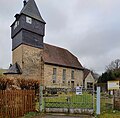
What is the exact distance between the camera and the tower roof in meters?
37.7

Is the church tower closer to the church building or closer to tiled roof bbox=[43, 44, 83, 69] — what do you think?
the church building

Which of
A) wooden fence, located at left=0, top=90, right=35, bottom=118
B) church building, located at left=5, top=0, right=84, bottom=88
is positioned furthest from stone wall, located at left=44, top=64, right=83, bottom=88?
wooden fence, located at left=0, top=90, right=35, bottom=118

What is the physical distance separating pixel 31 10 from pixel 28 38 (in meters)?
5.23

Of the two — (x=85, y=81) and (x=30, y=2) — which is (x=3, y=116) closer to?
(x=30, y=2)

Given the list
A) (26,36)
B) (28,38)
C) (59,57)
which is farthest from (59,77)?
(26,36)

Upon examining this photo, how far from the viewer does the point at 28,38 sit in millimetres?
37500

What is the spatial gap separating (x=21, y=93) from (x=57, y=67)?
3098 cm

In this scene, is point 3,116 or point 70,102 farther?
point 70,102

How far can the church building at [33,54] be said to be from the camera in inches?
1447

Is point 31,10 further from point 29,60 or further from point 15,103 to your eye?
point 15,103

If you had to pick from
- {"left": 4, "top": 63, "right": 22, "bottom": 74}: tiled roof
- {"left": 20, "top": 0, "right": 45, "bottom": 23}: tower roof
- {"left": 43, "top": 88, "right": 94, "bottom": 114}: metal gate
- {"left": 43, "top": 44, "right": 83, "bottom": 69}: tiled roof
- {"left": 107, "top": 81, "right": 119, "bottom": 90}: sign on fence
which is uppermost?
{"left": 20, "top": 0, "right": 45, "bottom": 23}: tower roof

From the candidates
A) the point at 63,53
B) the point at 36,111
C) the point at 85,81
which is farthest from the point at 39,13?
the point at 36,111

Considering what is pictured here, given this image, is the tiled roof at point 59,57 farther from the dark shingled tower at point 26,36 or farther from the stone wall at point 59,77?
the dark shingled tower at point 26,36

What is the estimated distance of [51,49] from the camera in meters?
46.4
